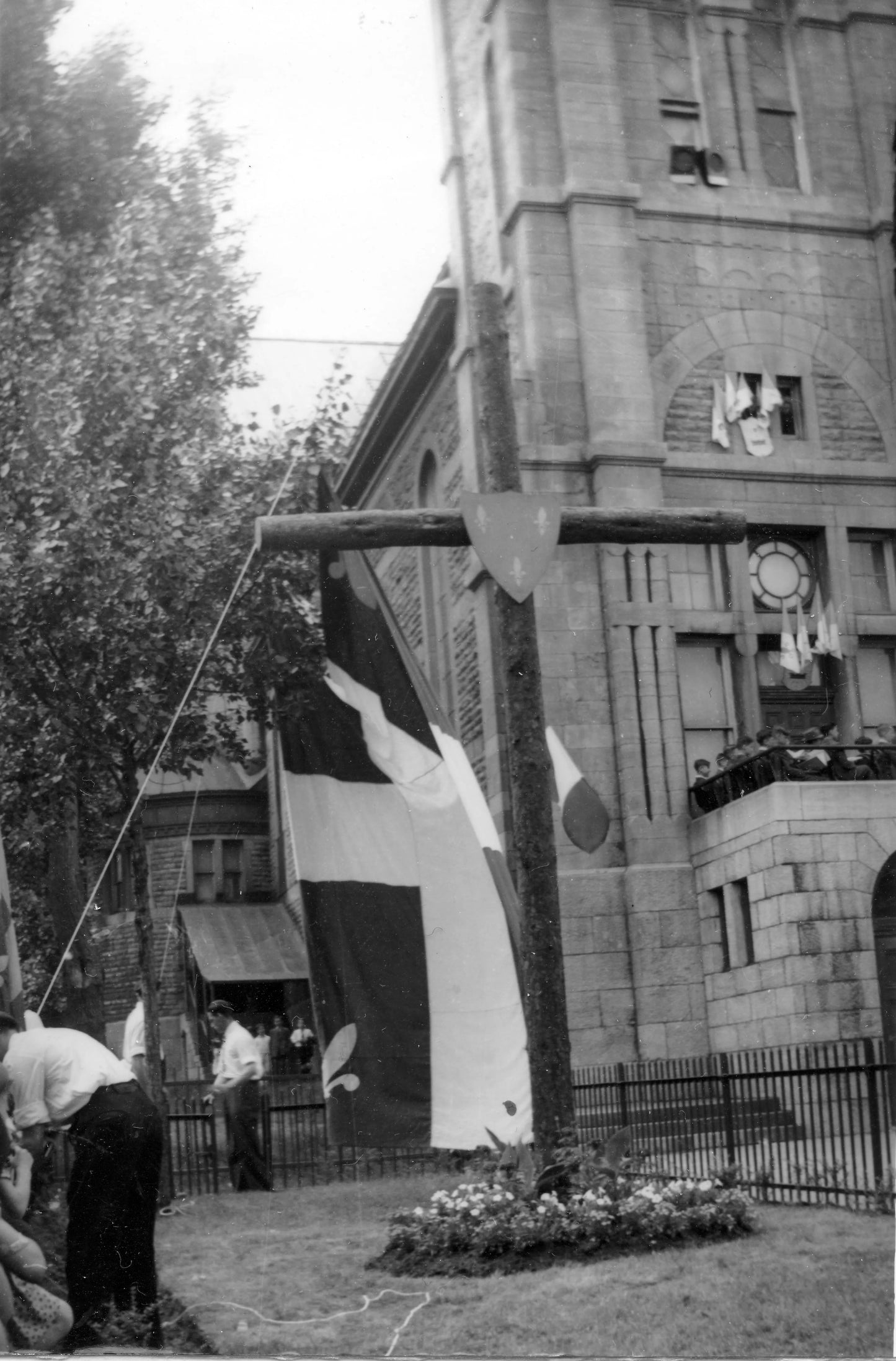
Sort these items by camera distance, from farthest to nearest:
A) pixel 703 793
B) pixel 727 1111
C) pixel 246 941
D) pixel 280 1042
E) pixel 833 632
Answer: pixel 280 1042, pixel 246 941, pixel 703 793, pixel 833 632, pixel 727 1111

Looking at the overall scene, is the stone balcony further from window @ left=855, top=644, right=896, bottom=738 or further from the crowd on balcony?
window @ left=855, top=644, right=896, bottom=738

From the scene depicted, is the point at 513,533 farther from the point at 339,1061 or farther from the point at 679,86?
the point at 679,86

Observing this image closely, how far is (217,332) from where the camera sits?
9.44 meters

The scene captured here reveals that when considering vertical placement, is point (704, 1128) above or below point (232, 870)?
below

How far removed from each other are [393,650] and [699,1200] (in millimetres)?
3200

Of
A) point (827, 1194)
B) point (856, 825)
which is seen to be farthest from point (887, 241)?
point (827, 1194)

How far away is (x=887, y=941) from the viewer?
13.2 meters

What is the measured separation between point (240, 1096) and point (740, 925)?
4409mm

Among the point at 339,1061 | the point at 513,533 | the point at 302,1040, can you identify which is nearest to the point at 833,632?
the point at 513,533

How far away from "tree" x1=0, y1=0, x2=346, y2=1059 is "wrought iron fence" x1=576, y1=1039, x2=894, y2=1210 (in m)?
3.66

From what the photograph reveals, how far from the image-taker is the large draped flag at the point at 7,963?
8086 mm

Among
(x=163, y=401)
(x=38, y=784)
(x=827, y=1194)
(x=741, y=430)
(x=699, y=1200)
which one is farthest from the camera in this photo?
(x=741, y=430)

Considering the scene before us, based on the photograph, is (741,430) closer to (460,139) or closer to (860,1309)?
(460,139)

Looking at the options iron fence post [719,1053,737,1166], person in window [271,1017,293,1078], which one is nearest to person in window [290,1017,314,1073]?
person in window [271,1017,293,1078]
